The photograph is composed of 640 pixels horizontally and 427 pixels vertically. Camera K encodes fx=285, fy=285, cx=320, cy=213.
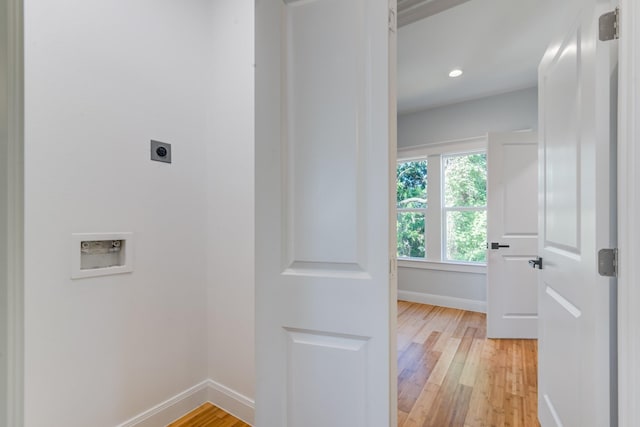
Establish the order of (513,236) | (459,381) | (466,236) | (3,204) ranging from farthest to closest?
(466,236) → (513,236) → (459,381) → (3,204)

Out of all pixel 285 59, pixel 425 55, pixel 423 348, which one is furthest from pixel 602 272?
pixel 425 55

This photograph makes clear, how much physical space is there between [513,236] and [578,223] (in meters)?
2.02

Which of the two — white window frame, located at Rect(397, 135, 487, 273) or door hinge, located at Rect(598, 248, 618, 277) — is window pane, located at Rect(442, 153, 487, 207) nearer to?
white window frame, located at Rect(397, 135, 487, 273)

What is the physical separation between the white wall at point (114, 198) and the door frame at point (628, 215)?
6.20 feet

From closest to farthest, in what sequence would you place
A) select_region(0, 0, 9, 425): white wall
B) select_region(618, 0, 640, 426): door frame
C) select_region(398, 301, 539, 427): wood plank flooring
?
select_region(0, 0, 9, 425): white wall
select_region(618, 0, 640, 426): door frame
select_region(398, 301, 539, 427): wood plank flooring

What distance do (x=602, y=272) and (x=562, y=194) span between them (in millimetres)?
477

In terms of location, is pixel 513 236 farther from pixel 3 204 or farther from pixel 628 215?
pixel 3 204

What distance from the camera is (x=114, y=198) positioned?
142 centimetres

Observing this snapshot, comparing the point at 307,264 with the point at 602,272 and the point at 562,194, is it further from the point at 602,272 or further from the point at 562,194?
the point at 562,194

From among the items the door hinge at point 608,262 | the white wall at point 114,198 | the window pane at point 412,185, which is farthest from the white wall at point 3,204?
the window pane at point 412,185

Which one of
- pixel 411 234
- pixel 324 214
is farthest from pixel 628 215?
pixel 411 234

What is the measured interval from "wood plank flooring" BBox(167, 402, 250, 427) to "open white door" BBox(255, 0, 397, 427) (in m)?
0.75

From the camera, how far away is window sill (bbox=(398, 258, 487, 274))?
11.9ft

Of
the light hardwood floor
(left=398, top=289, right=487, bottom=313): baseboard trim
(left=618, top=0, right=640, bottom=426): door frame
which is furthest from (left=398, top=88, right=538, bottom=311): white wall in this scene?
(left=618, top=0, right=640, bottom=426): door frame
